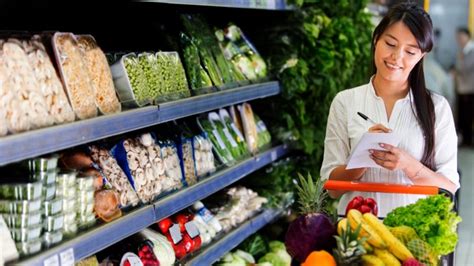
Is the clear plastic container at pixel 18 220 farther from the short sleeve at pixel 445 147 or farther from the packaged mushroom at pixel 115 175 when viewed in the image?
the short sleeve at pixel 445 147

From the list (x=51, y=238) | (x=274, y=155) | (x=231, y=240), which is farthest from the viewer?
(x=274, y=155)

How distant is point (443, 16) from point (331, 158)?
10840 millimetres

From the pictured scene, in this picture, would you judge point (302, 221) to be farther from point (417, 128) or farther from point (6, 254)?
point (417, 128)

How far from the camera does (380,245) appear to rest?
2193mm

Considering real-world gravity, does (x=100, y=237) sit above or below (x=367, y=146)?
below

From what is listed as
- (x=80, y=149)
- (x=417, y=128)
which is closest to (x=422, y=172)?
(x=417, y=128)

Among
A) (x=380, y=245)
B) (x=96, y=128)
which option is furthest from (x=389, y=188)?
(x=96, y=128)

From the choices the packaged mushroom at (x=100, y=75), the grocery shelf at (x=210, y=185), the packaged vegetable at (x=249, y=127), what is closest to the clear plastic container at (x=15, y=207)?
the packaged mushroom at (x=100, y=75)

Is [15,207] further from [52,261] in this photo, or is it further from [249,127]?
[249,127]

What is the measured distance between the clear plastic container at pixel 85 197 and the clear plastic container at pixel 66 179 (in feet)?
0.22

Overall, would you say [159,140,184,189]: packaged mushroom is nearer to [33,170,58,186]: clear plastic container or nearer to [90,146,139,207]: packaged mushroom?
[90,146,139,207]: packaged mushroom

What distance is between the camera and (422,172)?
3.10 m

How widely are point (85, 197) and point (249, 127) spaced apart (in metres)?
1.96

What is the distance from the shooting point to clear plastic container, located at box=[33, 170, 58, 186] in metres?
2.62
